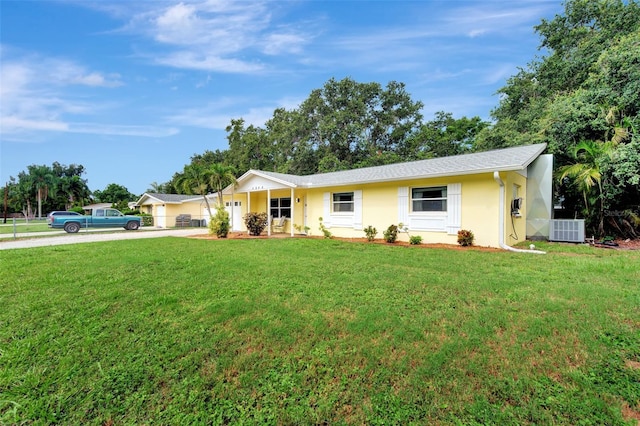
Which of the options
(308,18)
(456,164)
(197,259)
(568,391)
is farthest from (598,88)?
(197,259)

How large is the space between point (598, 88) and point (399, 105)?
19.4 meters

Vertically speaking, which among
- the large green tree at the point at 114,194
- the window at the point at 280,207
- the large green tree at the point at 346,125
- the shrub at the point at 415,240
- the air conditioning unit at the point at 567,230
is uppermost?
the large green tree at the point at 346,125

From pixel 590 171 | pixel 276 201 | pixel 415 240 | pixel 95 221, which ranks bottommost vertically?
pixel 415 240

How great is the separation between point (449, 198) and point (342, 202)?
4.69 meters

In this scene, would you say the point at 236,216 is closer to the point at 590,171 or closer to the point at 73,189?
the point at 590,171

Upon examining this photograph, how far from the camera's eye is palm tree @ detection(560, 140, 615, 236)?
10.1 meters

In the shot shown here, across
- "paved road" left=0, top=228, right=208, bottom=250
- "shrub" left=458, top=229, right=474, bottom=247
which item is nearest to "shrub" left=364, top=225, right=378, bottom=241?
"shrub" left=458, top=229, right=474, bottom=247

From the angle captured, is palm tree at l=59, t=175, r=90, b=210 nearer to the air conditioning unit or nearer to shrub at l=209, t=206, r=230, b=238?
shrub at l=209, t=206, r=230, b=238

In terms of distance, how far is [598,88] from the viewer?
37.4 ft

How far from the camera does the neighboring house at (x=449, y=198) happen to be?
8.77 meters

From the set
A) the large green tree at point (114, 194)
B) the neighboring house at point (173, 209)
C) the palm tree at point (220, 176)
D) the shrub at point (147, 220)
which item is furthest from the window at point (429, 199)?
the large green tree at point (114, 194)

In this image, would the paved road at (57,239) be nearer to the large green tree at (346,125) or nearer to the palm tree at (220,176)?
the palm tree at (220,176)

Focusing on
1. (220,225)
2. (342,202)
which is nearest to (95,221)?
(220,225)

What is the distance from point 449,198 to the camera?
31.3 feet
